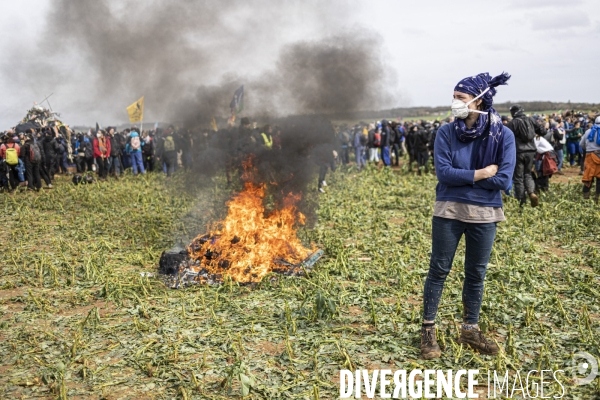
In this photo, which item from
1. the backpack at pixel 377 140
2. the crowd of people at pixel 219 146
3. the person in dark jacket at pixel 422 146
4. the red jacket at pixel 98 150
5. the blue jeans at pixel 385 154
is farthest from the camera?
the backpack at pixel 377 140

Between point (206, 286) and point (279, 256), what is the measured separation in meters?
1.34

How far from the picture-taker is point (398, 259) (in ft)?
25.7

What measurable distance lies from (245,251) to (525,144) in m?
7.09

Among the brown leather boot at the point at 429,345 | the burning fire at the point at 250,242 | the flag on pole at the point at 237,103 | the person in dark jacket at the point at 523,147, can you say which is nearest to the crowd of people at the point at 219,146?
the person in dark jacket at the point at 523,147

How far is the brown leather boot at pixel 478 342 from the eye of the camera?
15.3 feet

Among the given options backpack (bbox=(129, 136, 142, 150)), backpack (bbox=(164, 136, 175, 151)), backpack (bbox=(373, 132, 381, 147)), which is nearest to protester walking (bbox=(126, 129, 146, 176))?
Answer: backpack (bbox=(129, 136, 142, 150))

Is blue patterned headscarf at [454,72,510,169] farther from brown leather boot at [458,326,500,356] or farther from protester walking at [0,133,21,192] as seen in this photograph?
protester walking at [0,133,21,192]

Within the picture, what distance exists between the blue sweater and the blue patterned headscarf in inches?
1.9

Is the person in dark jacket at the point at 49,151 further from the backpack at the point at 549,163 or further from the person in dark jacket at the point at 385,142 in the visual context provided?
the backpack at the point at 549,163

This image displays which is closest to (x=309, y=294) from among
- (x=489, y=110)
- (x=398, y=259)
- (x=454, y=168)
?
(x=398, y=259)

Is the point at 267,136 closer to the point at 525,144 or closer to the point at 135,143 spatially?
the point at 525,144

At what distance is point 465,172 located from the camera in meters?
4.27

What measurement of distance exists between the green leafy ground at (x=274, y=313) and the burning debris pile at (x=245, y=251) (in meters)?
0.39

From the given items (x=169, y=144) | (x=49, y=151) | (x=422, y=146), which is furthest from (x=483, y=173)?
(x=49, y=151)
